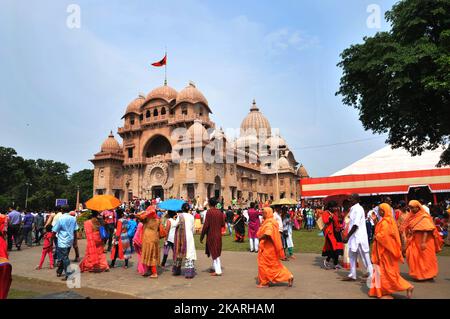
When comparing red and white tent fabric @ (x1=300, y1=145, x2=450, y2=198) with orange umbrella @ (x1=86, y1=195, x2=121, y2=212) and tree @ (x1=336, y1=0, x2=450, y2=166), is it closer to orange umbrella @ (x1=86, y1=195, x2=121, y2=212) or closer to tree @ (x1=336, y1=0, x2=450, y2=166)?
tree @ (x1=336, y1=0, x2=450, y2=166)

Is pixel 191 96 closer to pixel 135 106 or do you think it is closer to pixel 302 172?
pixel 135 106

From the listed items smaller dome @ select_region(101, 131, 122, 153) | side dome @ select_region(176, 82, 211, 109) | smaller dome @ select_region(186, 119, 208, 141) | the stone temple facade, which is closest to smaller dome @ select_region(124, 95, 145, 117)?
the stone temple facade

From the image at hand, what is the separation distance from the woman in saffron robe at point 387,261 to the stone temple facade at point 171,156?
81.0 feet

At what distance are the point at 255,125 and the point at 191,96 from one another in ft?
82.5

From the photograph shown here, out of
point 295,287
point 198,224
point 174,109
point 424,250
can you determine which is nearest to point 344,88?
point 198,224

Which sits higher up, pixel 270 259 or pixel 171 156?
pixel 171 156

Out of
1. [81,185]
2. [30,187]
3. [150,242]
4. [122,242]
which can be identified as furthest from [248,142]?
[150,242]

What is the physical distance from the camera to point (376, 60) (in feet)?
51.3

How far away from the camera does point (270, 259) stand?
6.07 meters

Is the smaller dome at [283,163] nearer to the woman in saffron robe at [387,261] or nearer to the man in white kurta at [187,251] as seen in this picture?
the man in white kurta at [187,251]

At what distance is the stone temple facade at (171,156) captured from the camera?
31.0 metres

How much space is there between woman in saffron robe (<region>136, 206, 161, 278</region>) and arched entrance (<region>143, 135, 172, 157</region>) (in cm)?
3074

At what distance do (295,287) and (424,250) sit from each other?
2925 millimetres
